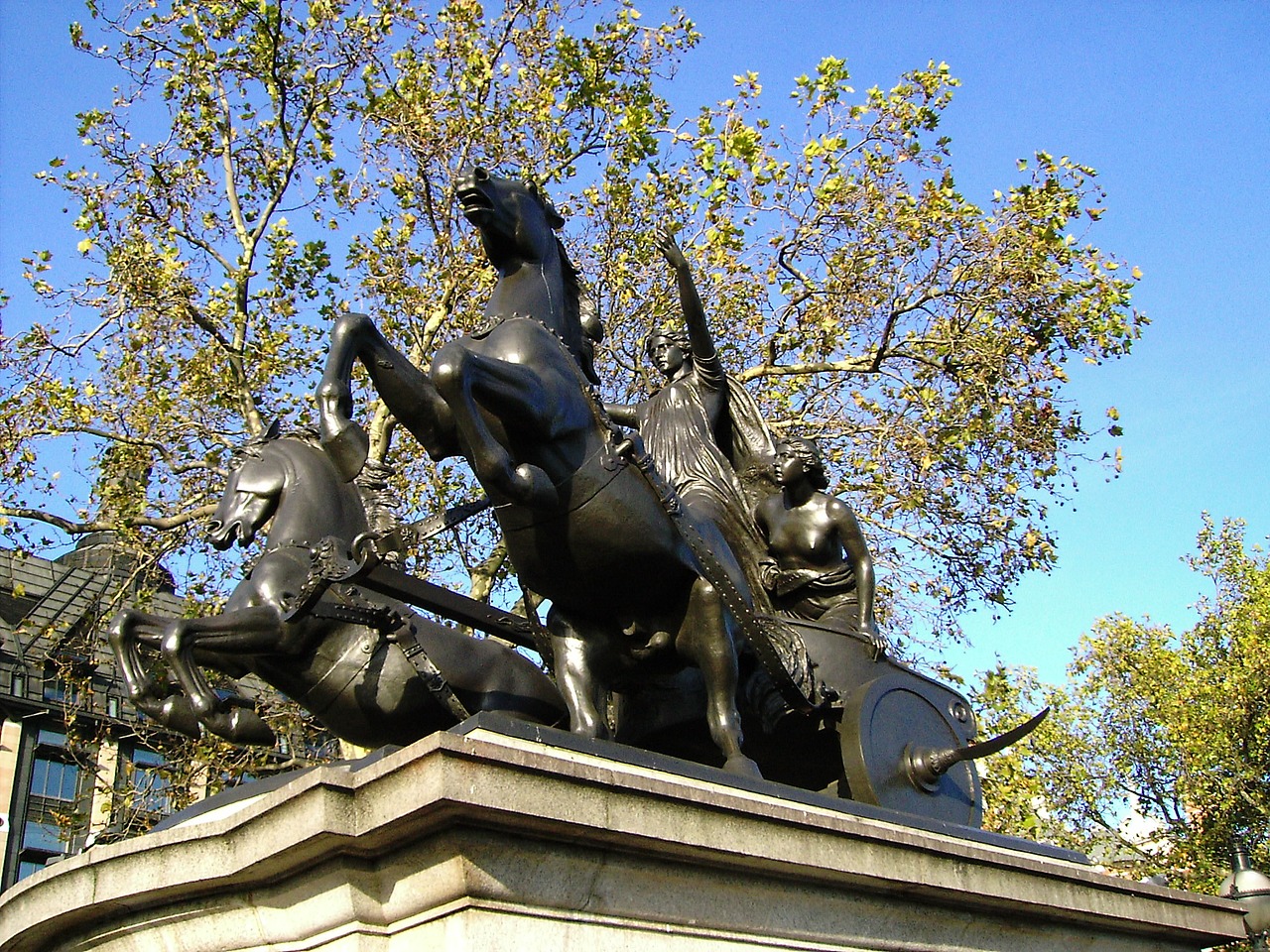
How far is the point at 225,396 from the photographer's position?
15.5m

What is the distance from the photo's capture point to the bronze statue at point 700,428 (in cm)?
724

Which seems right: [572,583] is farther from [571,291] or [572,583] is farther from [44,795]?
[44,795]

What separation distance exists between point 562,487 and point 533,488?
25 cm

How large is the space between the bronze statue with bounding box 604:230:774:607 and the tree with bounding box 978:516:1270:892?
15.6 m

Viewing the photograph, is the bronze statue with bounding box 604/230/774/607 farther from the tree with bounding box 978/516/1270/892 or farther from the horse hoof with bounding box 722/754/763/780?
the tree with bounding box 978/516/1270/892

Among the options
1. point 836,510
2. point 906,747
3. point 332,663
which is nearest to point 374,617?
point 332,663

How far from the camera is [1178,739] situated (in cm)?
2438

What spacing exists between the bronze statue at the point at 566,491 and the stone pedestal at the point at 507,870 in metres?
0.84

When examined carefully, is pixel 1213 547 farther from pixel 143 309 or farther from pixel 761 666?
pixel 761 666

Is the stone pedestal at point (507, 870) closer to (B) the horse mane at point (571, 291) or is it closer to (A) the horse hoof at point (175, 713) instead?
(A) the horse hoof at point (175, 713)

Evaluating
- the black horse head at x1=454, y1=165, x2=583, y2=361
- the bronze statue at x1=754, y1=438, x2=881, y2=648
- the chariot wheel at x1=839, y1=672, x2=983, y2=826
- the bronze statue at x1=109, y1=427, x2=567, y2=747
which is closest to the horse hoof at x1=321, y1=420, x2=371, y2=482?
the black horse head at x1=454, y1=165, x2=583, y2=361

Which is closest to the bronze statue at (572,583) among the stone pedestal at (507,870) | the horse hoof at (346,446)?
the horse hoof at (346,446)

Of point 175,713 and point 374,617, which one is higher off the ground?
point 374,617

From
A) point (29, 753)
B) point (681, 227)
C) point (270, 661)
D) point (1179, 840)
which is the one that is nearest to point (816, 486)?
point (270, 661)
